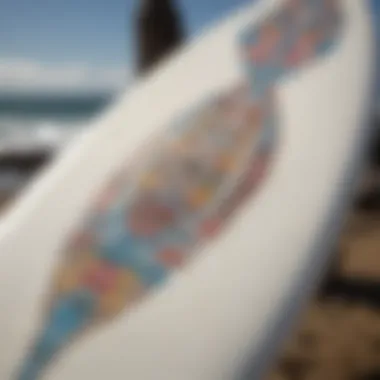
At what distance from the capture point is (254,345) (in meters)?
0.64

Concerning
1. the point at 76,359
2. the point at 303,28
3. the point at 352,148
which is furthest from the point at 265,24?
the point at 76,359

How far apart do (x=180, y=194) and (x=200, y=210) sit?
0.03 m

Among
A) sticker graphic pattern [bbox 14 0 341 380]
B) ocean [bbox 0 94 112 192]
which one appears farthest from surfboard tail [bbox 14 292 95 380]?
ocean [bbox 0 94 112 192]

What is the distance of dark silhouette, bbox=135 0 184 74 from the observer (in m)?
0.89

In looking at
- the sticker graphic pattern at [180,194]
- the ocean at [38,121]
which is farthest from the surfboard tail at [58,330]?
the ocean at [38,121]

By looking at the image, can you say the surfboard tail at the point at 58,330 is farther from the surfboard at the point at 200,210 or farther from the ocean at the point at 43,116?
the ocean at the point at 43,116

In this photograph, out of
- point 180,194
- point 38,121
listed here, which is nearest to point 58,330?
point 180,194

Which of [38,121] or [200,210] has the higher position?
[38,121]

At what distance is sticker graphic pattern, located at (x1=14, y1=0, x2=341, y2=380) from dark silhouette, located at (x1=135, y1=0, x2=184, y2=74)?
0.17 meters

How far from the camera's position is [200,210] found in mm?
702

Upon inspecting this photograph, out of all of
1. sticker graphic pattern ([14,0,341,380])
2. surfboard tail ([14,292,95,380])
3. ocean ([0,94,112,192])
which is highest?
ocean ([0,94,112,192])

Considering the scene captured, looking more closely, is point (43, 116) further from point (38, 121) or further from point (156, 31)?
point (156, 31)

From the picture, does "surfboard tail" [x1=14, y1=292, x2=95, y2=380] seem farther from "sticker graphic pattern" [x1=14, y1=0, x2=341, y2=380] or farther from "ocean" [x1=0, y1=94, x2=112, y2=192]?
"ocean" [x1=0, y1=94, x2=112, y2=192]

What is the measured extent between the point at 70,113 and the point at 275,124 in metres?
0.32
